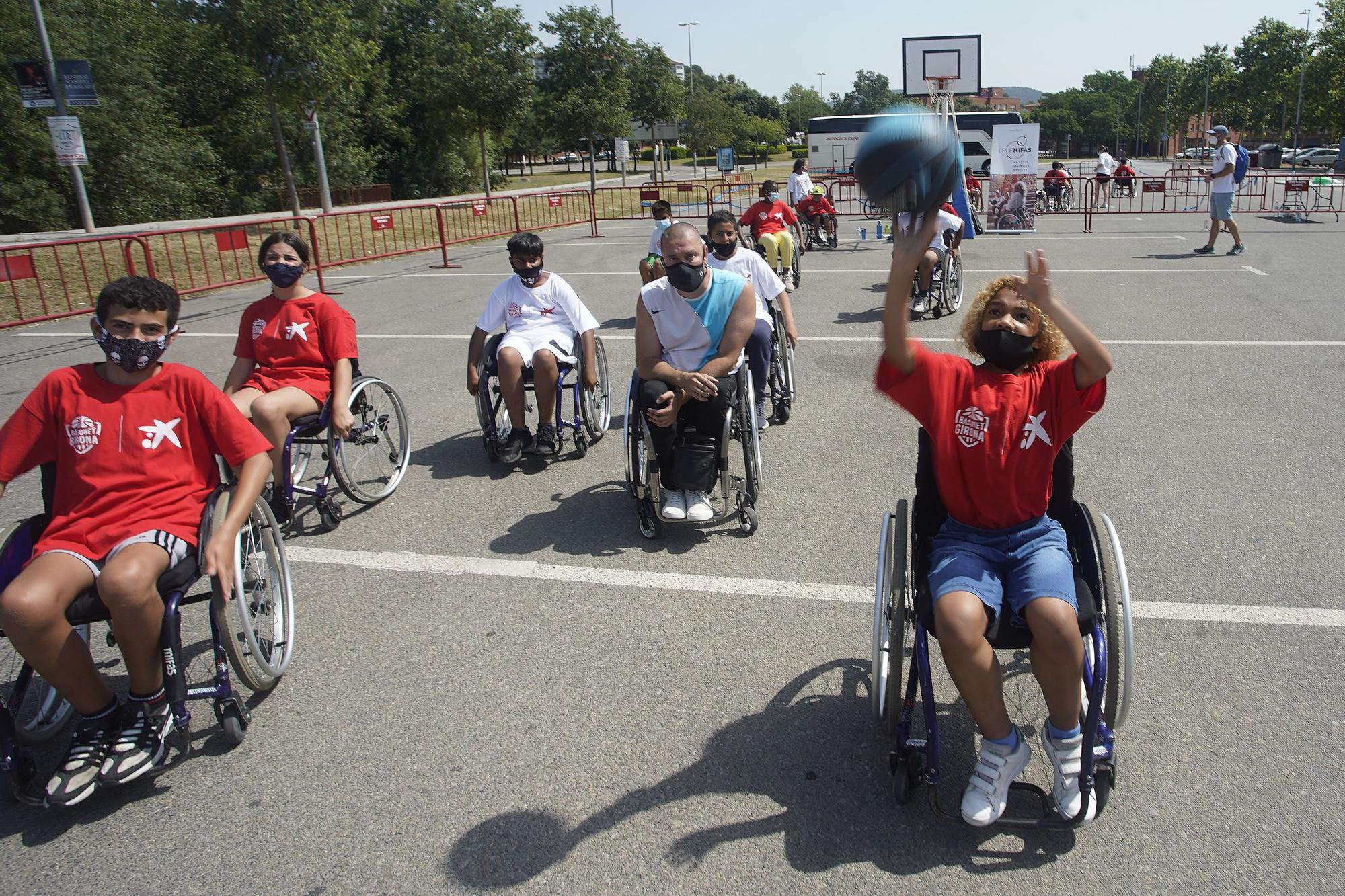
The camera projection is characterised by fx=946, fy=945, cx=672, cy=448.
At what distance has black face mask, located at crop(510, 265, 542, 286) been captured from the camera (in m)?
6.22

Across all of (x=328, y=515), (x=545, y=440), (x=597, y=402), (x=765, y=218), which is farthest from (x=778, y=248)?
(x=328, y=515)

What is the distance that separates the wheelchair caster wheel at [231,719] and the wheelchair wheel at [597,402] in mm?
3382

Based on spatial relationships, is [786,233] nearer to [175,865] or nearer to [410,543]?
[410,543]

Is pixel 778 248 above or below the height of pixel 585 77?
below

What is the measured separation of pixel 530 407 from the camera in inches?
254

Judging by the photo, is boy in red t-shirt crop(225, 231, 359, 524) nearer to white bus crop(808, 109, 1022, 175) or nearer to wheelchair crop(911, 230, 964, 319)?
wheelchair crop(911, 230, 964, 319)

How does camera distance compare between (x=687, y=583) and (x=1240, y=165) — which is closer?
(x=687, y=583)

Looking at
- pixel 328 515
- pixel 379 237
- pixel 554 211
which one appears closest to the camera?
pixel 328 515

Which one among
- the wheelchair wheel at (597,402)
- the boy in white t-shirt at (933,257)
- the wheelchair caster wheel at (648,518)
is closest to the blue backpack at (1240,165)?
the boy in white t-shirt at (933,257)

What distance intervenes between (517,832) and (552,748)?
1.40ft

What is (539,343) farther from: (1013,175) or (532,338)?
(1013,175)

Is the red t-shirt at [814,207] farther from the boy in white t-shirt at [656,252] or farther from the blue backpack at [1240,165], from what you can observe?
the boy in white t-shirt at [656,252]

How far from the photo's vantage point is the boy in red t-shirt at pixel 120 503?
2.99 meters

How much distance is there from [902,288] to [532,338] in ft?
12.5
